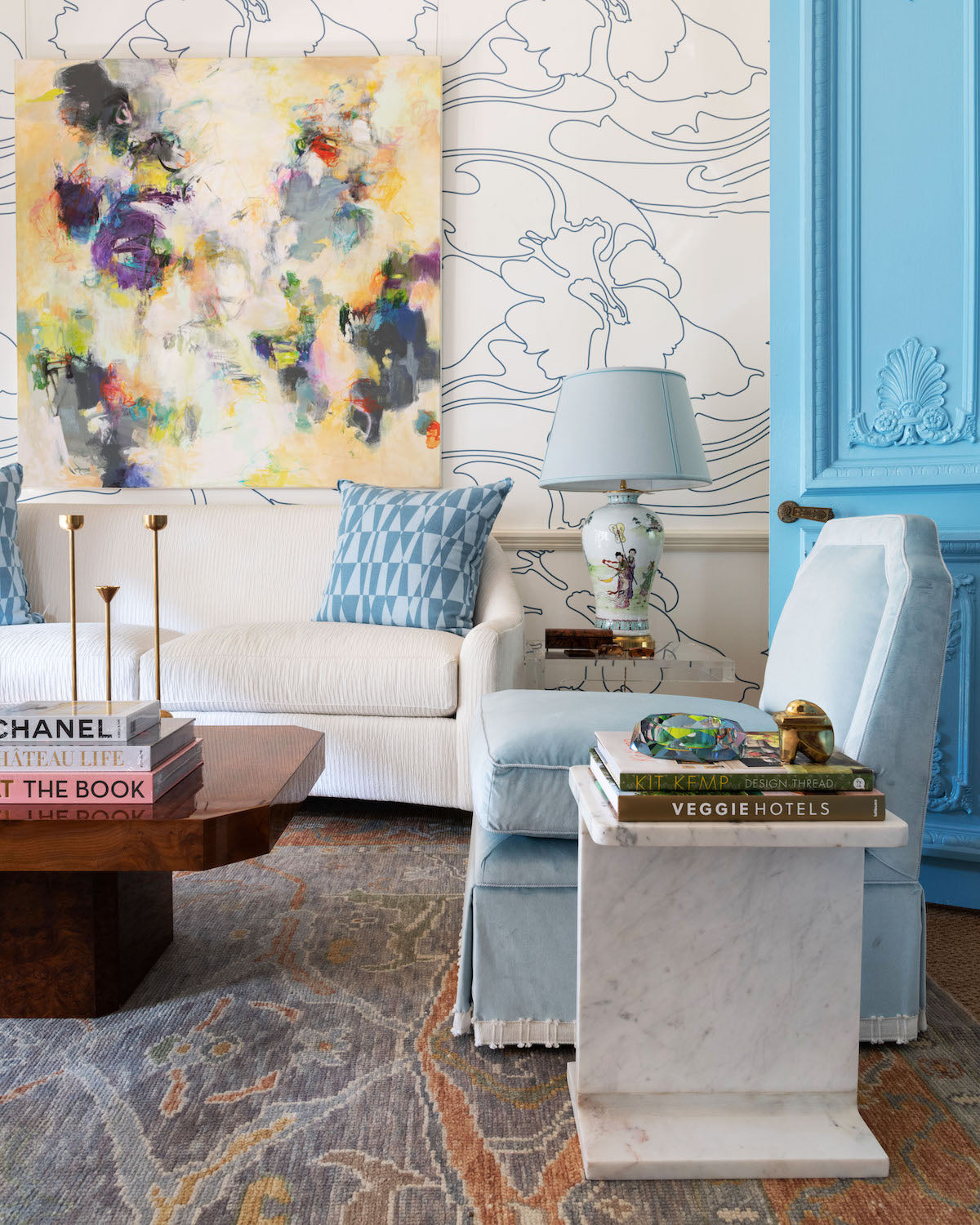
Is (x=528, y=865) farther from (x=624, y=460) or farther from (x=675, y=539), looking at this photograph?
(x=675, y=539)

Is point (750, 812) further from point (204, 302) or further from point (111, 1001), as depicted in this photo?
point (204, 302)

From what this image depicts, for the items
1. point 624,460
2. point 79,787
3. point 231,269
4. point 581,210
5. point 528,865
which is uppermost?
point 581,210

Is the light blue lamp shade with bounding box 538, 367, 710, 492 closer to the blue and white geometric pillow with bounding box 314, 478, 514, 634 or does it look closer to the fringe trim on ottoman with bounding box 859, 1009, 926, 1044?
the blue and white geometric pillow with bounding box 314, 478, 514, 634

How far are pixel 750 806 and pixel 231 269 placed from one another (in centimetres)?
267

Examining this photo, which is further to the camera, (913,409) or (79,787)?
(913,409)

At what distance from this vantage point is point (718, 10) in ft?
9.37

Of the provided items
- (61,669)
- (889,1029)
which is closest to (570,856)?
(889,1029)

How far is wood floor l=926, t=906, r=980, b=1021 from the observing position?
1389 millimetres

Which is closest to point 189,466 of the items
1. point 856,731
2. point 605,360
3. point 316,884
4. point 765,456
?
point 605,360

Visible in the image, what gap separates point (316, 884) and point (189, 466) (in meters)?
1.70

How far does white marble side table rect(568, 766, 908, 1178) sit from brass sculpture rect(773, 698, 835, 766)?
13 centimetres

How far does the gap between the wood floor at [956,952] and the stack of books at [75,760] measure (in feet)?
4.06

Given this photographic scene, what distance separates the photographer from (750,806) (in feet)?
2.99

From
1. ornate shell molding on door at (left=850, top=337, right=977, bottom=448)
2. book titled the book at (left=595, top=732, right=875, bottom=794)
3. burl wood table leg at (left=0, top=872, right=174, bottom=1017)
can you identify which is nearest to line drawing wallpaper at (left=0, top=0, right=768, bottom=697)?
ornate shell molding on door at (left=850, top=337, right=977, bottom=448)
